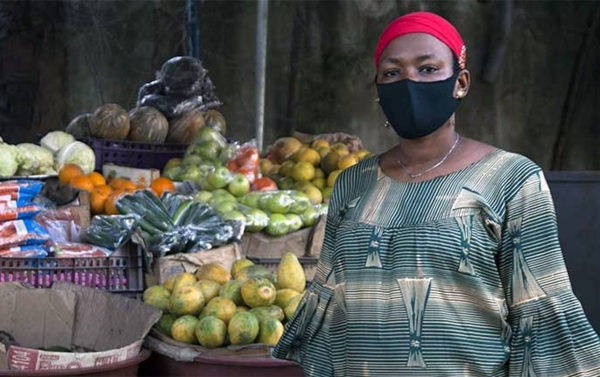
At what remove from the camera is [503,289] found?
2082 mm

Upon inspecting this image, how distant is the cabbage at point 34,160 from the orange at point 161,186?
60 cm

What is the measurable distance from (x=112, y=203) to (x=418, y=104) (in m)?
3.04

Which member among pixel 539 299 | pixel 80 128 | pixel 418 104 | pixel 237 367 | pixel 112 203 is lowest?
pixel 237 367

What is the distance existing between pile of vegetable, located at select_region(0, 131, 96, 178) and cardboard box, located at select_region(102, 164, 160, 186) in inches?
4.1

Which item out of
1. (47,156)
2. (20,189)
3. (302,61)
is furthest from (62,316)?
(302,61)

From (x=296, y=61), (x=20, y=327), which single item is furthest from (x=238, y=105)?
(x=20, y=327)

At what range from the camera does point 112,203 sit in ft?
16.2

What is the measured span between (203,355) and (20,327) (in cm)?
78

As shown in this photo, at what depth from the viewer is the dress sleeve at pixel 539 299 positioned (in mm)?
2010

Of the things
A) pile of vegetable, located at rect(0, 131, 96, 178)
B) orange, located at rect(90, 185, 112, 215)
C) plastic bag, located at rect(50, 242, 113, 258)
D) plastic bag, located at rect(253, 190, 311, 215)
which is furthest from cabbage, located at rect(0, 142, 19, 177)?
plastic bag, located at rect(253, 190, 311, 215)

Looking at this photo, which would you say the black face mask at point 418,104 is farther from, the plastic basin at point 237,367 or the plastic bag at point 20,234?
the plastic bag at point 20,234

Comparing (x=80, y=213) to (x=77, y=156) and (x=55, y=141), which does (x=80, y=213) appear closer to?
(x=77, y=156)

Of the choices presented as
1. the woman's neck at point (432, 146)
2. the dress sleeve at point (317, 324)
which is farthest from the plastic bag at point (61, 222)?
the woman's neck at point (432, 146)

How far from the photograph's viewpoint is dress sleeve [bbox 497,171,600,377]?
2010 millimetres
